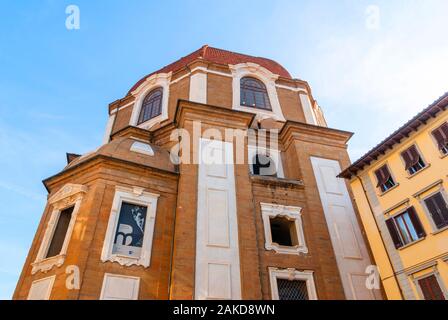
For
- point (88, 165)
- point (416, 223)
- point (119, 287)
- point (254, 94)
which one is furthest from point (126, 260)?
point (254, 94)

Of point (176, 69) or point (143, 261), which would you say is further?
point (176, 69)

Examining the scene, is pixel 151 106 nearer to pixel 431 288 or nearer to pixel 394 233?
pixel 394 233

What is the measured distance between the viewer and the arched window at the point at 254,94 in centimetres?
2161

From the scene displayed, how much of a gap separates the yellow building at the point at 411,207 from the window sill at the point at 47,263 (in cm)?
1276

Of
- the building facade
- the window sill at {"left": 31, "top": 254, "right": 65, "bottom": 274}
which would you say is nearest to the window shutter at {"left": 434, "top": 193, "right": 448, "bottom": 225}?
the building facade

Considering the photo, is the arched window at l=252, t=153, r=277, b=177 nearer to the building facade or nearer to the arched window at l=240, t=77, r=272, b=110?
the building facade

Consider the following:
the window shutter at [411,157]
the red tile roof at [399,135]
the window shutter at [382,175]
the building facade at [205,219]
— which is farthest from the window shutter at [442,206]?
the building facade at [205,219]

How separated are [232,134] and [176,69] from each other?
958 centimetres

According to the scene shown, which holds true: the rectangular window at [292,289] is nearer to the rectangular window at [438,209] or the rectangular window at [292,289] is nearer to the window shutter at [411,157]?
the rectangular window at [438,209]

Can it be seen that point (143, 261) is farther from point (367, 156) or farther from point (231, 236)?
point (367, 156)

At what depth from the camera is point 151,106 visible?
916 inches

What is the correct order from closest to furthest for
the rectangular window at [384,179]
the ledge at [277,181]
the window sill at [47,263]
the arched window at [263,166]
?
the window sill at [47,263], the rectangular window at [384,179], the ledge at [277,181], the arched window at [263,166]

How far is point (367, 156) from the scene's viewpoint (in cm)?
1595

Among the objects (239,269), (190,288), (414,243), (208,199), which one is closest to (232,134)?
(208,199)
